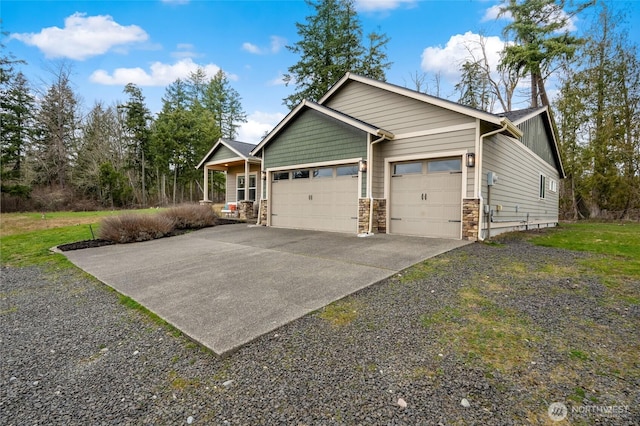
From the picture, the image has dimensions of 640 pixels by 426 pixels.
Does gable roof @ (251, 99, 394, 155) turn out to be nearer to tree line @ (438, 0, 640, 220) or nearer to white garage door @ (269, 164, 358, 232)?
white garage door @ (269, 164, 358, 232)

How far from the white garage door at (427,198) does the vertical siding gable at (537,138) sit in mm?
4072

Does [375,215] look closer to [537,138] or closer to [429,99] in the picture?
[429,99]

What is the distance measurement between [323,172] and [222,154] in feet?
25.4

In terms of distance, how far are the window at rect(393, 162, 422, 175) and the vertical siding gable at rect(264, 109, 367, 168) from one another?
1.04 meters

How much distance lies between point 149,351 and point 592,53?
76.8 feet

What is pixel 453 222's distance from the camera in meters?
7.40

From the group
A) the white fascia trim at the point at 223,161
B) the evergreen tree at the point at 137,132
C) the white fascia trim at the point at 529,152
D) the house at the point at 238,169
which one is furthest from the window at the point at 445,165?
the evergreen tree at the point at 137,132

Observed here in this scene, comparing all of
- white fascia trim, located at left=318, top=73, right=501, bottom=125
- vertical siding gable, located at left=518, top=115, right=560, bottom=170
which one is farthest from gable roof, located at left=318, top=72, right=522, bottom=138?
→ vertical siding gable, located at left=518, top=115, right=560, bottom=170

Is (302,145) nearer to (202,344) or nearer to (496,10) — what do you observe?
(202,344)

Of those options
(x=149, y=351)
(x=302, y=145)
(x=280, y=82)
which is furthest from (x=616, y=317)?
(x=280, y=82)

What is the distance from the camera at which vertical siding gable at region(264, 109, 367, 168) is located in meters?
8.67

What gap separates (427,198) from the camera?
7.86 m

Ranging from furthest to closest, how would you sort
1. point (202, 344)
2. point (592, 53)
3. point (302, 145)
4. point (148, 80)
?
point (148, 80)
point (592, 53)
point (302, 145)
point (202, 344)

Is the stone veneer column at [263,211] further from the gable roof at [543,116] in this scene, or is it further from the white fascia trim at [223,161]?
the gable roof at [543,116]
